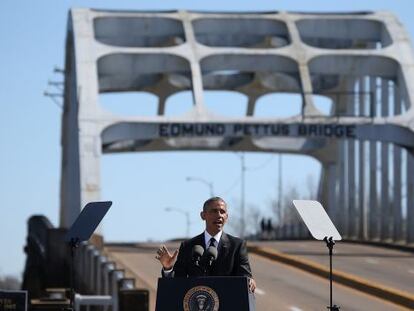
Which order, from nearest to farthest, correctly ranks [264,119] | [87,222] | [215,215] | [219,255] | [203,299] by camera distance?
[203,299] → [215,215] → [219,255] → [87,222] → [264,119]

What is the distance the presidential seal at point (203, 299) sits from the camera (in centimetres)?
1079

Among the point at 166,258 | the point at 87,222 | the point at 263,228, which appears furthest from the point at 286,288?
the point at 263,228

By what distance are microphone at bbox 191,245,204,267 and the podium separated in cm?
22

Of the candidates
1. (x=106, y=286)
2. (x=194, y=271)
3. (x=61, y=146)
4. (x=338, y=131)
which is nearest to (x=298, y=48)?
(x=338, y=131)

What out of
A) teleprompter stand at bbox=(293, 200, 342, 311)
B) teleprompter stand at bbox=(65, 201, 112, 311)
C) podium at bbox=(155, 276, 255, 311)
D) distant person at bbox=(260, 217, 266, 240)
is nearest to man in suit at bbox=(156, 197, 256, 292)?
podium at bbox=(155, 276, 255, 311)

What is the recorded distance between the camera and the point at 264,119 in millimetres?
56344

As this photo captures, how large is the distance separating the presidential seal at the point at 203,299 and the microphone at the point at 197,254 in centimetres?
30

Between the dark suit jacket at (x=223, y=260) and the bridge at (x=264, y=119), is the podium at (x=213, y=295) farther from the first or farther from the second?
the bridge at (x=264, y=119)

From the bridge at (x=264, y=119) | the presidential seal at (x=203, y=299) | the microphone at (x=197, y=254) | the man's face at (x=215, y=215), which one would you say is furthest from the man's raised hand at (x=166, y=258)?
the bridge at (x=264, y=119)

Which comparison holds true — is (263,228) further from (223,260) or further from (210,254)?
(210,254)

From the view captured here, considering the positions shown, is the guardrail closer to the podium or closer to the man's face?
the man's face

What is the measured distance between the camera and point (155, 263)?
138ft

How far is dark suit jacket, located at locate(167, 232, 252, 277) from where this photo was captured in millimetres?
11156

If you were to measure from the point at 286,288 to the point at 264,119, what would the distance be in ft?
76.1
